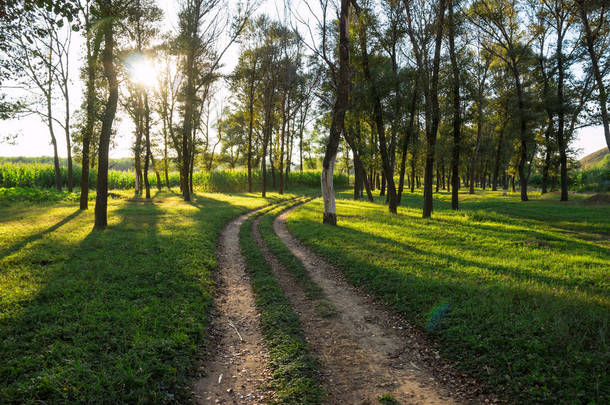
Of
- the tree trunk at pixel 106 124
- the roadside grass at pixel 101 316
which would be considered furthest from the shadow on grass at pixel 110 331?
the tree trunk at pixel 106 124

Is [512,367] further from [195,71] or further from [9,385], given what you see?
[195,71]

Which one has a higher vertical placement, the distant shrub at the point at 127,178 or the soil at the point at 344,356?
the distant shrub at the point at 127,178

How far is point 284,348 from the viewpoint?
4.66 meters

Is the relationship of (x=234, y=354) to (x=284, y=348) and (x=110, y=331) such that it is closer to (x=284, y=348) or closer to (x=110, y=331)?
(x=284, y=348)

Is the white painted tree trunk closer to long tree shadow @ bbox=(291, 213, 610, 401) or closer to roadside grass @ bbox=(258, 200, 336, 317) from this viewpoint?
roadside grass @ bbox=(258, 200, 336, 317)

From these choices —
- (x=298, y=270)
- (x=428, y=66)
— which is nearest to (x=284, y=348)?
(x=298, y=270)

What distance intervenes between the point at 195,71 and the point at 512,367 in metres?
28.6

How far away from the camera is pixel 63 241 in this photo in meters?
10.1

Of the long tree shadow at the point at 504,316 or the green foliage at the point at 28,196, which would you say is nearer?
the long tree shadow at the point at 504,316

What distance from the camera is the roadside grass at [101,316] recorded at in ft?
12.0

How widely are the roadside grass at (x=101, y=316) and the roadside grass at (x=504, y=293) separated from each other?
12.8ft

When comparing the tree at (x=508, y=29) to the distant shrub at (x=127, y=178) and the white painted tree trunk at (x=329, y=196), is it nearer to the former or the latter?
the white painted tree trunk at (x=329, y=196)

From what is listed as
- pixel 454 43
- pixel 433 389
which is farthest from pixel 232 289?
pixel 454 43

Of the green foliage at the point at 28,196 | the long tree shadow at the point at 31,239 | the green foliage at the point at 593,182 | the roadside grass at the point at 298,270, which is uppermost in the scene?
the green foliage at the point at 593,182
